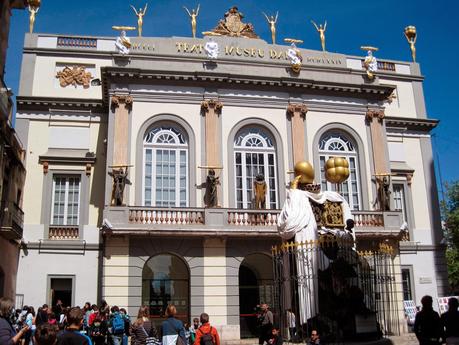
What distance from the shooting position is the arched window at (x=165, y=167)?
23516 mm

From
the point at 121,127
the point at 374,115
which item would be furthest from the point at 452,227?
the point at 121,127

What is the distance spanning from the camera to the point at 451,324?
8.48 m

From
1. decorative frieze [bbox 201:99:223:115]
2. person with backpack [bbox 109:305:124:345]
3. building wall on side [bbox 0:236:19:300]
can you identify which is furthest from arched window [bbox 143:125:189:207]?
person with backpack [bbox 109:305:124:345]

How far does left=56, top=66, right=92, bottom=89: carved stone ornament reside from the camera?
26516 mm

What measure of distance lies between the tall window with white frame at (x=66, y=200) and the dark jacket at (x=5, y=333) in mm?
17939

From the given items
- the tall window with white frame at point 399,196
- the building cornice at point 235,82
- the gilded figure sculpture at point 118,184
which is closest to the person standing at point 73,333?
the gilded figure sculpture at point 118,184

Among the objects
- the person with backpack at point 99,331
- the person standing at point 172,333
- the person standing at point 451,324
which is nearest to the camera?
the person standing at point 451,324

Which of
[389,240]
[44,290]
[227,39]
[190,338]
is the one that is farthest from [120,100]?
[389,240]

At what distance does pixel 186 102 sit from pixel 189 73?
4.39 ft

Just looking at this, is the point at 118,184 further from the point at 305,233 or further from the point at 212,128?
the point at 305,233

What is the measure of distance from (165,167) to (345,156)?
8868 millimetres

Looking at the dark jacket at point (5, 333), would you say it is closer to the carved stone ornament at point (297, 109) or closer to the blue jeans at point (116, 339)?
the blue jeans at point (116, 339)

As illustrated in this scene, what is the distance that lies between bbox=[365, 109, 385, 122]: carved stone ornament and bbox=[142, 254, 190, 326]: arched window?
461 inches

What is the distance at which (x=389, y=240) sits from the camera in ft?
80.1
